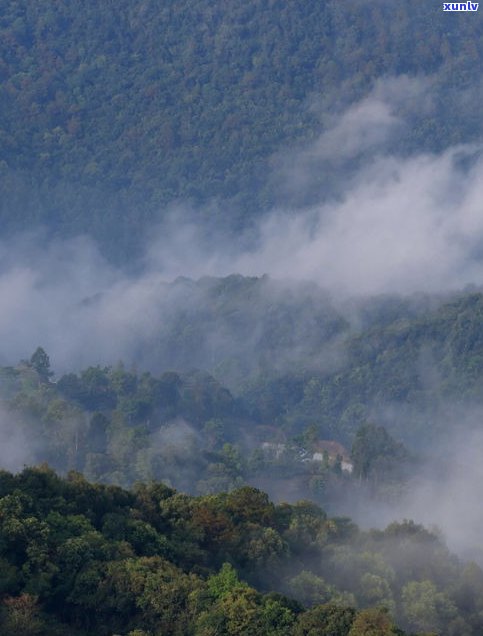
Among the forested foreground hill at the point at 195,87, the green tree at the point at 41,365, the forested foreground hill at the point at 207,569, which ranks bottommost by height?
the forested foreground hill at the point at 207,569

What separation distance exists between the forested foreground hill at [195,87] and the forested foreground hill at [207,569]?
68.6 metres

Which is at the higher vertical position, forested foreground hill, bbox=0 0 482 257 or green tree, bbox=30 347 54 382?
forested foreground hill, bbox=0 0 482 257

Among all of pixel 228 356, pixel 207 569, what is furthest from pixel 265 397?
pixel 207 569

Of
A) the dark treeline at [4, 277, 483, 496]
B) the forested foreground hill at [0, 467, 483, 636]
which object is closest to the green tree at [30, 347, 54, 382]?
the dark treeline at [4, 277, 483, 496]

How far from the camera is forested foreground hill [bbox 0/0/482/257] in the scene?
389ft

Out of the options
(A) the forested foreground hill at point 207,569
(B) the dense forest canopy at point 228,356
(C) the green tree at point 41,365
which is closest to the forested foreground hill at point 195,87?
(B) the dense forest canopy at point 228,356

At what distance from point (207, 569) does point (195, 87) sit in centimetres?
8423

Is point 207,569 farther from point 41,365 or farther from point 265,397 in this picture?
point 265,397

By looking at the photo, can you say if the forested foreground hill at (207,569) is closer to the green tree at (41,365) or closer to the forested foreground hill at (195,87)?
the green tree at (41,365)

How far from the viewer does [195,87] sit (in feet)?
407

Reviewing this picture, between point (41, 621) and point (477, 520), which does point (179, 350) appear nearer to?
point (477, 520)

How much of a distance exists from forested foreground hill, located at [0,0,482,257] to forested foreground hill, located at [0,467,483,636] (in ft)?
225

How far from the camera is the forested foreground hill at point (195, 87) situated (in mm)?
118688

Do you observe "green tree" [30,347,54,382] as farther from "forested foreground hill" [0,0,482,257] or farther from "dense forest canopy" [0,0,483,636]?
"forested foreground hill" [0,0,482,257]
